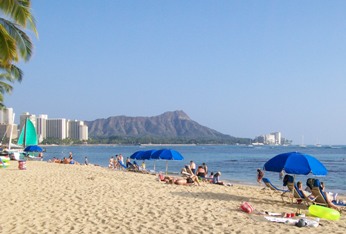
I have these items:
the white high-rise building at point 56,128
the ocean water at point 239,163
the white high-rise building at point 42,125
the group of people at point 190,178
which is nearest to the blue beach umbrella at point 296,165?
the group of people at point 190,178

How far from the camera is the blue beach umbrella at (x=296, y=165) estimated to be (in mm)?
10297

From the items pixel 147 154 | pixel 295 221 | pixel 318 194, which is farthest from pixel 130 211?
A: pixel 147 154

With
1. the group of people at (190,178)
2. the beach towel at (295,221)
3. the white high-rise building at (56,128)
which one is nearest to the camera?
the beach towel at (295,221)

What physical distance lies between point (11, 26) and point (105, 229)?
7.34m

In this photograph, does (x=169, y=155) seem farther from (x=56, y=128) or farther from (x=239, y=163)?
(x=56, y=128)

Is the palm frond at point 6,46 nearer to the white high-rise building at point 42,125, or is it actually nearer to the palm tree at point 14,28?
the palm tree at point 14,28

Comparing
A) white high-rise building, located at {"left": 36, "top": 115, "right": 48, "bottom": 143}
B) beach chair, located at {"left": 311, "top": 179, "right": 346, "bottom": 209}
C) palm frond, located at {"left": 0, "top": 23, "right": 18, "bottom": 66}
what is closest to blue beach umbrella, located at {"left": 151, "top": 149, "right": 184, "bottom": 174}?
beach chair, located at {"left": 311, "top": 179, "right": 346, "bottom": 209}

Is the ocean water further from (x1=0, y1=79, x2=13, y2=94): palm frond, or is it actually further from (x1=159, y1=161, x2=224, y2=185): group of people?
(x1=0, y1=79, x2=13, y2=94): palm frond

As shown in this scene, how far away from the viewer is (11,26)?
12.1m

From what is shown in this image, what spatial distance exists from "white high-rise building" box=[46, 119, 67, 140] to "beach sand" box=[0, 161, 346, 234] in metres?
177

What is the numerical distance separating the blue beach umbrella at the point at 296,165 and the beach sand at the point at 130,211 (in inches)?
39.5

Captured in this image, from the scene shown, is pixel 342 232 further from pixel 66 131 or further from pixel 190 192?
pixel 66 131

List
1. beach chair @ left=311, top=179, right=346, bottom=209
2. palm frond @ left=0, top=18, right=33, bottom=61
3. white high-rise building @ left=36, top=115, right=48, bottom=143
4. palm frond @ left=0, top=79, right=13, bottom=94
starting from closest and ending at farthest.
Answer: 1. beach chair @ left=311, top=179, right=346, bottom=209
2. palm frond @ left=0, top=18, right=33, bottom=61
3. palm frond @ left=0, top=79, right=13, bottom=94
4. white high-rise building @ left=36, top=115, right=48, bottom=143

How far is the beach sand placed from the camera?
770 cm
